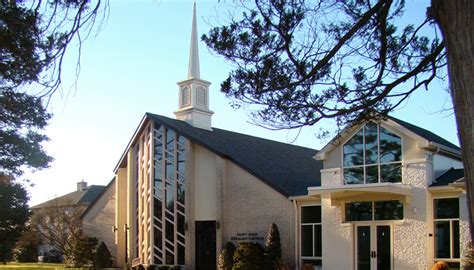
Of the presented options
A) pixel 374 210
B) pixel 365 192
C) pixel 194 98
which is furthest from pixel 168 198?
pixel 365 192

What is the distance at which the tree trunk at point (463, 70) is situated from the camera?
199 inches

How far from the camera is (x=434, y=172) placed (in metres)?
21.5

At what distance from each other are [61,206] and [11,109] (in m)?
39.9

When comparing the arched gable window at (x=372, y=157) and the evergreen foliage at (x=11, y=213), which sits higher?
the arched gable window at (x=372, y=157)

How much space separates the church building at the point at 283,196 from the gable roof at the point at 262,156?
10 cm

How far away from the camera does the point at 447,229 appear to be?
20.6 meters

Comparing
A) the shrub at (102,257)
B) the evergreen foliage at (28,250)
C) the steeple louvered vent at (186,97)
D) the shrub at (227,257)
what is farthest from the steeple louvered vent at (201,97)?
the evergreen foliage at (28,250)

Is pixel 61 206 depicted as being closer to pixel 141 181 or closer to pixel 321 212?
pixel 141 181

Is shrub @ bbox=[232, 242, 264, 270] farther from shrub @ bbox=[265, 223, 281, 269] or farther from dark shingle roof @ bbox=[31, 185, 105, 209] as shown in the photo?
dark shingle roof @ bbox=[31, 185, 105, 209]

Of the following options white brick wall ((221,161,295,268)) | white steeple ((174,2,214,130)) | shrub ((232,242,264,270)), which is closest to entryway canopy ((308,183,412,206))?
white brick wall ((221,161,295,268))

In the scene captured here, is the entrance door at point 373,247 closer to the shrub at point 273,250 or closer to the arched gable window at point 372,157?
the arched gable window at point 372,157

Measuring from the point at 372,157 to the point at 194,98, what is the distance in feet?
41.9

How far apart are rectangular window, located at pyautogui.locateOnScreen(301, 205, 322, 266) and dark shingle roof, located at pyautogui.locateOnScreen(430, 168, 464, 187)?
204 inches

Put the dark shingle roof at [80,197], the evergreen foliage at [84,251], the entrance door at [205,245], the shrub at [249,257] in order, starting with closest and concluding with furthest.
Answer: the shrub at [249,257], the entrance door at [205,245], the evergreen foliage at [84,251], the dark shingle roof at [80,197]
